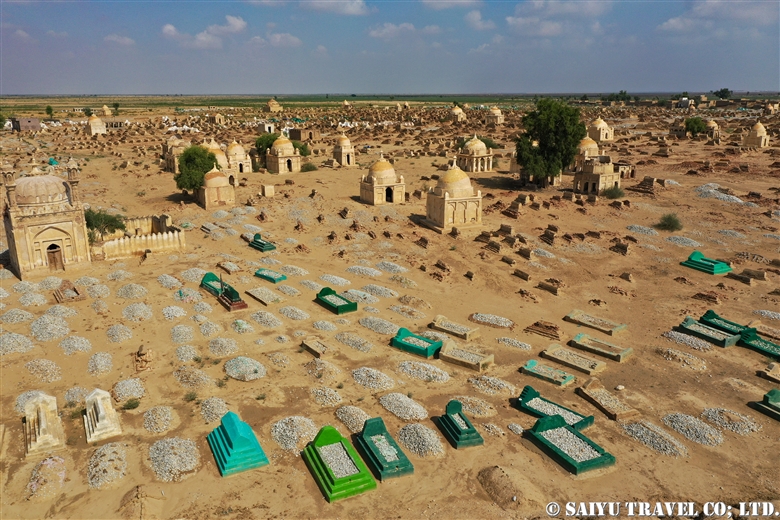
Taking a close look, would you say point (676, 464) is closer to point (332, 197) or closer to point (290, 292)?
point (290, 292)

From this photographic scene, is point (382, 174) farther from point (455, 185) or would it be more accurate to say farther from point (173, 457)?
point (173, 457)

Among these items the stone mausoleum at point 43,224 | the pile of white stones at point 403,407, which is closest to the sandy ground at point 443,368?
the pile of white stones at point 403,407

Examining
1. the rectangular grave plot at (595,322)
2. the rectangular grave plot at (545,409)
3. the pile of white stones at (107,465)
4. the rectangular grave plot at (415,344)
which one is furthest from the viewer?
the rectangular grave plot at (595,322)

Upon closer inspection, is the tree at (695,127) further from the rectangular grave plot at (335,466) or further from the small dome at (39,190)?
the rectangular grave plot at (335,466)

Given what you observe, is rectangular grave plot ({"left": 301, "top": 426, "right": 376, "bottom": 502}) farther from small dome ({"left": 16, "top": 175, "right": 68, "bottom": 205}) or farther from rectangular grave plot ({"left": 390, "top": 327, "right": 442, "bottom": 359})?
small dome ({"left": 16, "top": 175, "right": 68, "bottom": 205})

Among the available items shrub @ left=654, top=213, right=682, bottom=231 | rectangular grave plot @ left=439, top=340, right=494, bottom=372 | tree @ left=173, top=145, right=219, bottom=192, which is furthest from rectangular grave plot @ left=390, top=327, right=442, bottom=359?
tree @ left=173, top=145, right=219, bottom=192

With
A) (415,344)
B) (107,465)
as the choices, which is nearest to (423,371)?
(415,344)
